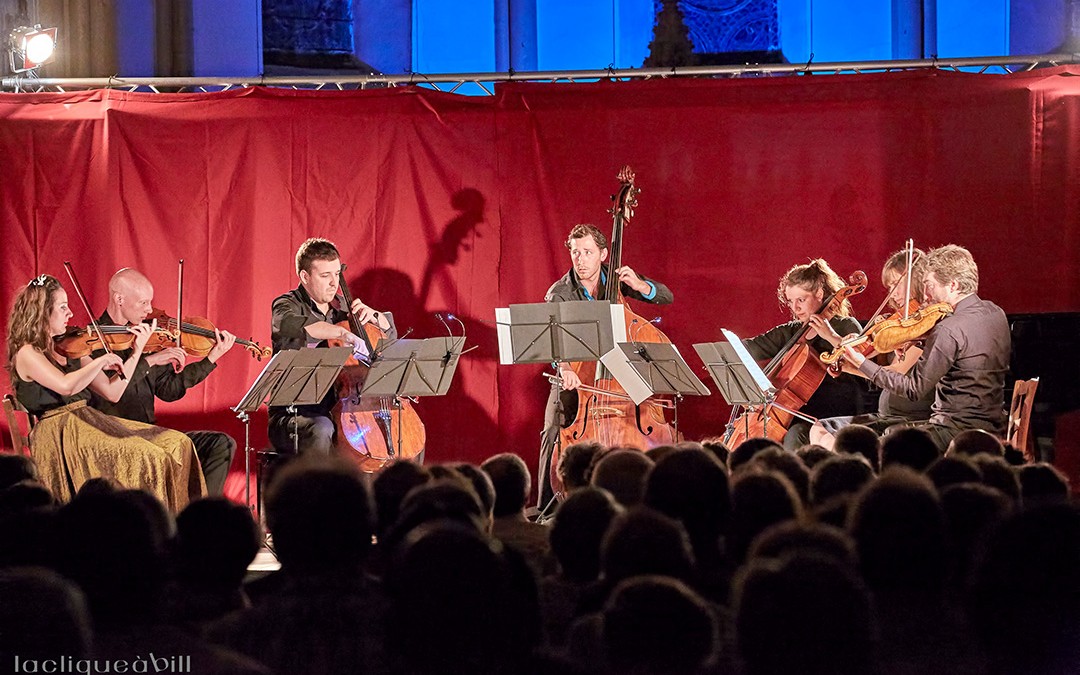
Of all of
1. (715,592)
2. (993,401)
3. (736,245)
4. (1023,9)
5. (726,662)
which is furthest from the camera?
(1023,9)

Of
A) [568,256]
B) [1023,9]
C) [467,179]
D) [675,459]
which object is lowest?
[675,459]

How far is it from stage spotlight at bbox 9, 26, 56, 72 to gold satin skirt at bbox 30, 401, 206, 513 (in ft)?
8.34

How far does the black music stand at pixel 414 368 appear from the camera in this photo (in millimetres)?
5094

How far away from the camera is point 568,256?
6.81 m

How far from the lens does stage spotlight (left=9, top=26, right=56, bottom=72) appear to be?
6.56 metres

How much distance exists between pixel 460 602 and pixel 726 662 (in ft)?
1.23

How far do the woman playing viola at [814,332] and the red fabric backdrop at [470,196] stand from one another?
0.61 m

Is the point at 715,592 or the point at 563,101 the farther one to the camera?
the point at 563,101

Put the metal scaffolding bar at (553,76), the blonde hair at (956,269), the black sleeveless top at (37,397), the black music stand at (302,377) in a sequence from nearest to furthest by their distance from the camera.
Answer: the black music stand at (302,377) < the black sleeveless top at (37,397) < the blonde hair at (956,269) < the metal scaffolding bar at (553,76)

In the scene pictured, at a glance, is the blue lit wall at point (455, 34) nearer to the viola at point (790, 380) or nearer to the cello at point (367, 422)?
the cello at point (367, 422)

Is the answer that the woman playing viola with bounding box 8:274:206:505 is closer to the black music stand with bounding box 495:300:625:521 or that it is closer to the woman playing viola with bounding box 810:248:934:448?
the black music stand with bounding box 495:300:625:521

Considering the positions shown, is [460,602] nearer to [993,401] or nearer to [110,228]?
[993,401]

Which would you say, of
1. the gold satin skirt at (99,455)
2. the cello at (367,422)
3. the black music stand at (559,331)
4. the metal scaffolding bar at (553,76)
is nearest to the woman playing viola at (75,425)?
the gold satin skirt at (99,455)

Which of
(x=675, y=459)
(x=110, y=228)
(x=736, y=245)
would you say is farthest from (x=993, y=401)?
(x=110, y=228)
